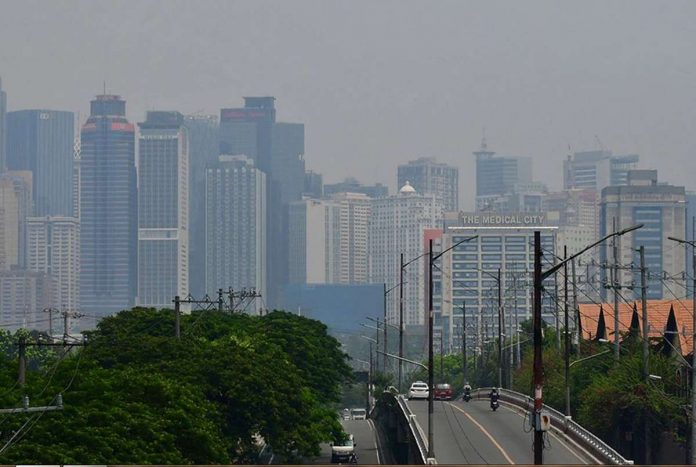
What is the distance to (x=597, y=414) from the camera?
90875 mm

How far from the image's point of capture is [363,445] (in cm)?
13075

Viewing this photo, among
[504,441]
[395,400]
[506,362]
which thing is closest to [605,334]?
[395,400]

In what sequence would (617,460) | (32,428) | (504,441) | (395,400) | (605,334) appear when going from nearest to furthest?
(32,428), (617,460), (504,441), (395,400), (605,334)

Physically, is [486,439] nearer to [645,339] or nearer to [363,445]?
[645,339]

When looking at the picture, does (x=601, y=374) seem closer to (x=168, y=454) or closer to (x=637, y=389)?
(x=637, y=389)

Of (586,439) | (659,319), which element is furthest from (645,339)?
(659,319)

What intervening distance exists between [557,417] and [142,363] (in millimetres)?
22042

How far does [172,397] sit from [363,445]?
2470 inches

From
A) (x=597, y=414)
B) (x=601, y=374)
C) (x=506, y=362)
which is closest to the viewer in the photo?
(x=597, y=414)

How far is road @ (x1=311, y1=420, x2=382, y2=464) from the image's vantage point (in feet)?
371

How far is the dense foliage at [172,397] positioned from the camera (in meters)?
61.5

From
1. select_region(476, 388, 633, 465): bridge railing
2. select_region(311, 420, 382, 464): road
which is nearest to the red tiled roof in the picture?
select_region(476, 388, 633, 465): bridge railing

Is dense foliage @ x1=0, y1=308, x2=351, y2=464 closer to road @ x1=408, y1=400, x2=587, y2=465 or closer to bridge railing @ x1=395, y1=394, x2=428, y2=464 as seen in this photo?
bridge railing @ x1=395, y1=394, x2=428, y2=464

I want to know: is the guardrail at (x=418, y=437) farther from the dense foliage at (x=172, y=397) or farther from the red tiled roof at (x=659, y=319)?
the red tiled roof at (x=659, y=319)
